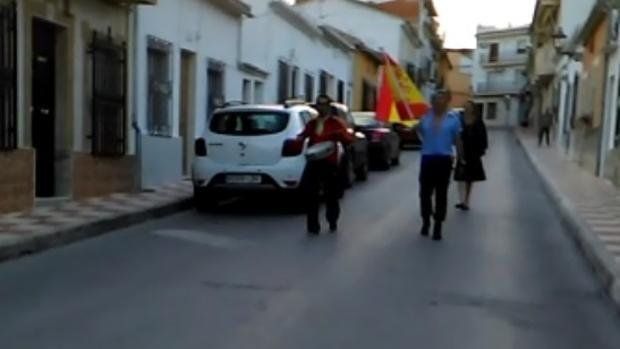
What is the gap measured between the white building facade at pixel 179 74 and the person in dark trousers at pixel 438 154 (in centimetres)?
581

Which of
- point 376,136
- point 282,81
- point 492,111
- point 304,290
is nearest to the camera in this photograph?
point 304,290

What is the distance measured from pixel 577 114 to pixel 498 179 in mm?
7448

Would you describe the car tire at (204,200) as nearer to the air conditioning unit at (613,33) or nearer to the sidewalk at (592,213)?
the sidewalk at (592,213)

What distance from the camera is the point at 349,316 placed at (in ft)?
19.6

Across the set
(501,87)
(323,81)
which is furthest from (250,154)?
(501,87)

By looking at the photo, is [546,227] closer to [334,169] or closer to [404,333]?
[334,169]

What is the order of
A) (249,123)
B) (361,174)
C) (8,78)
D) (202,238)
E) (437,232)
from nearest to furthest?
(202,238), (437,232), (8,78), (249,123), (361,174)

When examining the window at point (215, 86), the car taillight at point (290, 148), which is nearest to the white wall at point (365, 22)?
the window at point (215, 86)

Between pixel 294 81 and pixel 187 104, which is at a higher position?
pixel 294 81

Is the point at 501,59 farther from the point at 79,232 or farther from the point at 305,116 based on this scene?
the point at 79,232

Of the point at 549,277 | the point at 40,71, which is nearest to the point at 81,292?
the point at 549,277

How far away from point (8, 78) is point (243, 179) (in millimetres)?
3590

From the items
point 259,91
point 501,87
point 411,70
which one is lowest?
point 259,91

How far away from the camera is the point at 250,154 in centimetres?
1195
